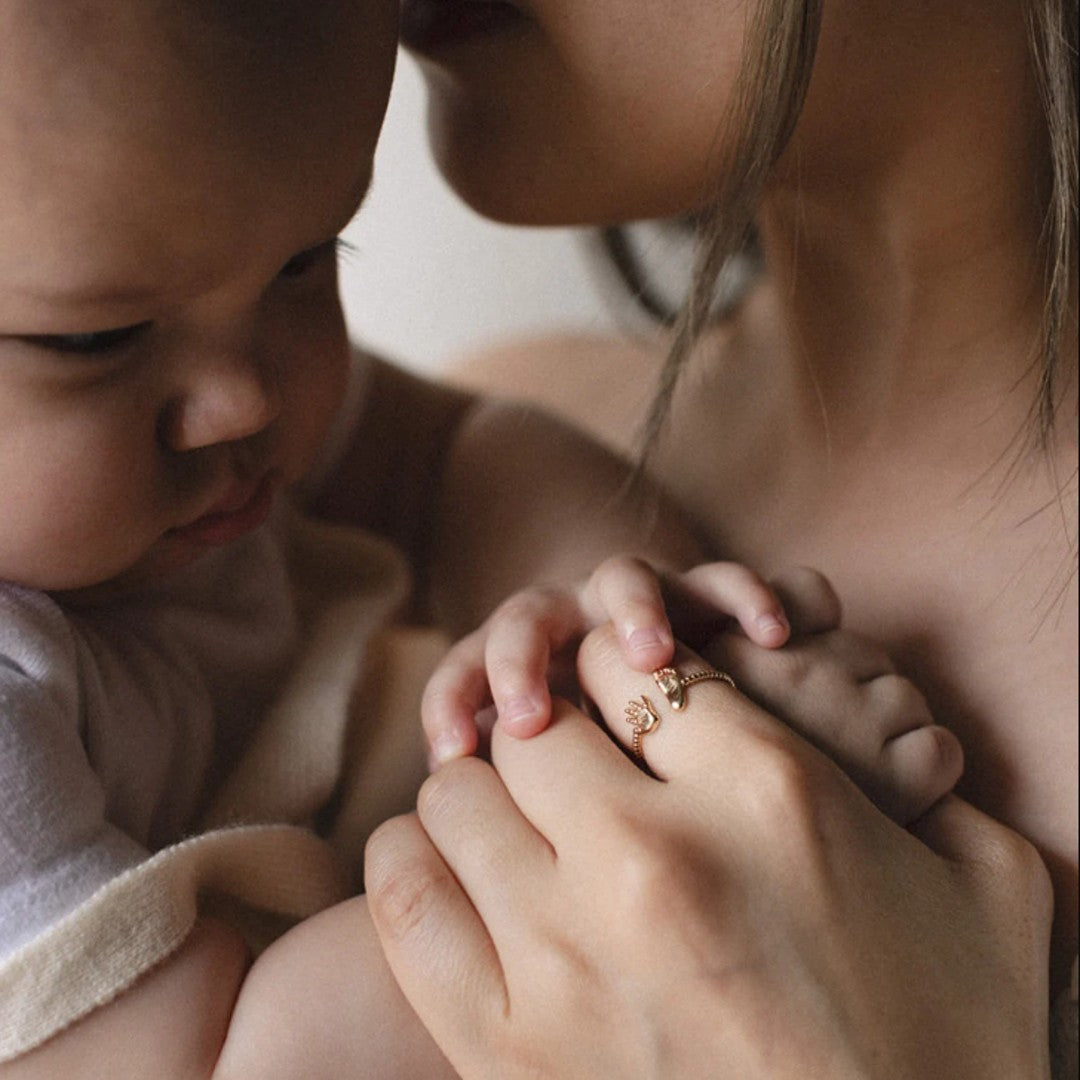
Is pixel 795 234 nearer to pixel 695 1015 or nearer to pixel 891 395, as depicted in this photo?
pixel 891 395

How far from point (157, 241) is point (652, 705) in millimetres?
339

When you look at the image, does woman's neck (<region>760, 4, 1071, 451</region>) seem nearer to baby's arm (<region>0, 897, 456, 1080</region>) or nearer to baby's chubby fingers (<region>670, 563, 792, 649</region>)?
baby's chubby fingers (<region>670, 563, 792, 649</region>)

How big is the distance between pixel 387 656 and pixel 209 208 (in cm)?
43

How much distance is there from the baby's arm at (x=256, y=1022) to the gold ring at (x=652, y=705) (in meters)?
0.17

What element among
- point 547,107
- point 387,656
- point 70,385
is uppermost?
point 547,107

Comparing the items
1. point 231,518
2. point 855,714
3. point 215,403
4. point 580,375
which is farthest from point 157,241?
point 580,375

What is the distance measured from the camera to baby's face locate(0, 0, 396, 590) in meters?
0.57

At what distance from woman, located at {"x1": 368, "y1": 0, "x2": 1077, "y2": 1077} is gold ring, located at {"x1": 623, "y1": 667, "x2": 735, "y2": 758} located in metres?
0.01

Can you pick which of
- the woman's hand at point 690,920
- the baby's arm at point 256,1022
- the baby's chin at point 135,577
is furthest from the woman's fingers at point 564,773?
the baby's chin at point 135,577

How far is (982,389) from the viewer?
943mm

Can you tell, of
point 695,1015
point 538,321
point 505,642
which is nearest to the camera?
point 695,1015

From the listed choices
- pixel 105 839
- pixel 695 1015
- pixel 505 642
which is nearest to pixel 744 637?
pixel 505 642

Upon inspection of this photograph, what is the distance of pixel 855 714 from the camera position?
769mm

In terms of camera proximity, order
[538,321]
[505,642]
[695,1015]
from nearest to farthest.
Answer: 1. [695,1015]
2. [505,642]
3. [538,321]
